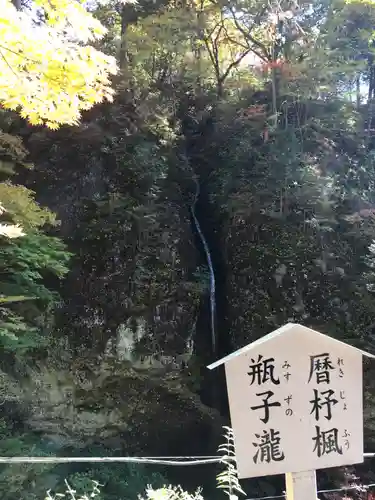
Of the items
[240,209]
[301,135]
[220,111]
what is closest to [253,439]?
[240,209]

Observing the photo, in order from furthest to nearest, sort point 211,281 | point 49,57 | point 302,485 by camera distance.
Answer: point 211,281, point 49,57, point 302,485

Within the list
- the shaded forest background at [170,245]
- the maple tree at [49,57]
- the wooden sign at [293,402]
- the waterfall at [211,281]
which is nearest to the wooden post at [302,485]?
the wooden sign at [293,402]

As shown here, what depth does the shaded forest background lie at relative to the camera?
22.7ft

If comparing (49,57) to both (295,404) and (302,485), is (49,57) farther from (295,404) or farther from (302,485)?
(302,485)

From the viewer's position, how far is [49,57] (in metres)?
2.68

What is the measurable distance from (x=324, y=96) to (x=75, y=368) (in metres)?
8.03

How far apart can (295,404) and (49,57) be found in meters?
2.46

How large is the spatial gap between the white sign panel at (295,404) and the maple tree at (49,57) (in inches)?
79.7

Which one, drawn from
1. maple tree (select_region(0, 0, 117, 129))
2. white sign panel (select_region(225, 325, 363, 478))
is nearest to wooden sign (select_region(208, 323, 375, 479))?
white sign panel (select_region(225, 325, 363, 478))

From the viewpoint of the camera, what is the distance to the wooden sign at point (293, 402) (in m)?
2.09

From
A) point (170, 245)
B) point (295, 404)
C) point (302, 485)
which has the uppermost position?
point (170, 245)

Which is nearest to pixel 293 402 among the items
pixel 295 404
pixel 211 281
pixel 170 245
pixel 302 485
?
pixel 295 404

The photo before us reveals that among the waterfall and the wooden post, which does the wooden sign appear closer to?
the wooden post

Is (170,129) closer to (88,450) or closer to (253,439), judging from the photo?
(88,450)
